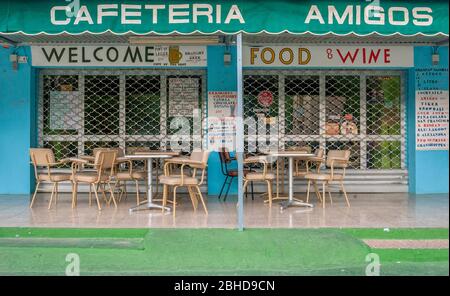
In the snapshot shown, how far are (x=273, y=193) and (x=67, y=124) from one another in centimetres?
390

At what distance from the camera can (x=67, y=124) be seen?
9297 mm

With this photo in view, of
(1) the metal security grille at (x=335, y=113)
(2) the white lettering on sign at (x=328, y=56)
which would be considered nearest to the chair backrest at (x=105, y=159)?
(1) the metal security grille at (x=335, y=113)

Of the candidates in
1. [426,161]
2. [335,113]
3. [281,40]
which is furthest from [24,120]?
[426,161]

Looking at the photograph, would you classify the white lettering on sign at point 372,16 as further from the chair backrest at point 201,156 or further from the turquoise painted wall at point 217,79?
the turquoise painted wall at point 217,79

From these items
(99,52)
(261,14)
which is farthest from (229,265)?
(99,52)

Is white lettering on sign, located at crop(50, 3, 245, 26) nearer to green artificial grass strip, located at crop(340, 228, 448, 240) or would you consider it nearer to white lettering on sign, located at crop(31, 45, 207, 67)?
green artificial grass strip, located at crop(340, 228, 448, 240)

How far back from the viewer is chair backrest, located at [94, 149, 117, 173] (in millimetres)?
7113

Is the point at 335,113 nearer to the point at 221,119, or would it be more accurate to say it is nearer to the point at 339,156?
the point at 339,156

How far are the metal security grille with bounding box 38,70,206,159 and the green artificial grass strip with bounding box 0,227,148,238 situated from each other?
355cm

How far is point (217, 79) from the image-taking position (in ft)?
29.8

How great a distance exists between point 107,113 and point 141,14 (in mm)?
3559

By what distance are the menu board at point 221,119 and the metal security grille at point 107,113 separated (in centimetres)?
24

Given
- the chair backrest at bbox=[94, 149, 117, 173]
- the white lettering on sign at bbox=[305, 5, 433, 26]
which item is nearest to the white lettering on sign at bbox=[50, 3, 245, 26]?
the white lettering on sign at bbox=[305, 5, 433, 26]

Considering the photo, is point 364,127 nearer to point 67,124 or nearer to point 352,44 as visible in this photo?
point 352,44
